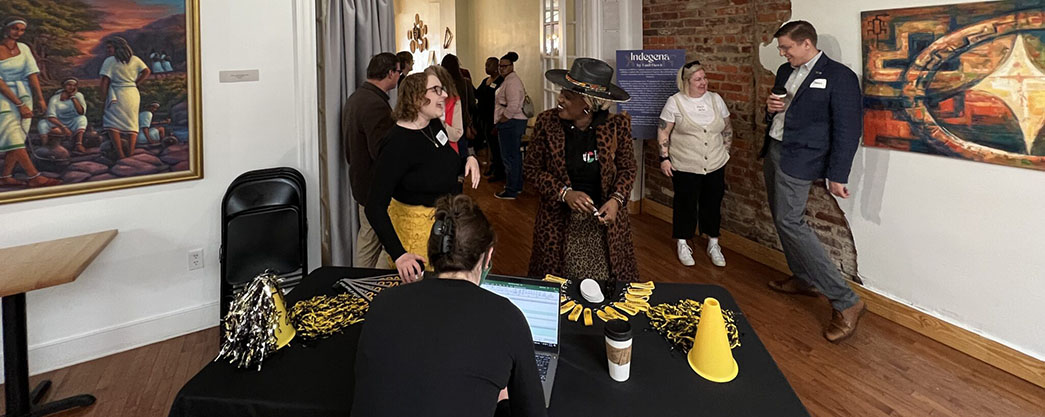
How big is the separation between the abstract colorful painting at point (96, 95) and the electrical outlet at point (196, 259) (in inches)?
16.4

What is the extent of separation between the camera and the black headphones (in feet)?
4.58

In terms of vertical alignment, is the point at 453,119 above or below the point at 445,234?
above

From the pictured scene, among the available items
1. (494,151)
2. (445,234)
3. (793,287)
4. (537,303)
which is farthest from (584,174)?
(494,151)

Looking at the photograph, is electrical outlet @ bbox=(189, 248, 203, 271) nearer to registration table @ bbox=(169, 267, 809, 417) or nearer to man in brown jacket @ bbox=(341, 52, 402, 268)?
man in brown jacket @ bbox=(341, 52, 402, 268)

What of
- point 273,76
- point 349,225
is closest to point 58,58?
point 273,76

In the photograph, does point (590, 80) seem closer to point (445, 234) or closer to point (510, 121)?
point (445, 234)

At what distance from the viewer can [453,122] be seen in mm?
3529

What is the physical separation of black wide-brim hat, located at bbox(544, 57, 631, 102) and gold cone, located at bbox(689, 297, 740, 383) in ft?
4.77

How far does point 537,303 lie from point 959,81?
2709mm

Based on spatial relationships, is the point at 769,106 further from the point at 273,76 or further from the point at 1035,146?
the point at 273,76

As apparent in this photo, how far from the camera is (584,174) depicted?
2.95 m

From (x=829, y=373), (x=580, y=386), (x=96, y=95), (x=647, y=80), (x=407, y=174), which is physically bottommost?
(x=829, y=373)

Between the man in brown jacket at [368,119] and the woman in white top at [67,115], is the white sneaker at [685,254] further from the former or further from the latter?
the woman in white top at [67,115]

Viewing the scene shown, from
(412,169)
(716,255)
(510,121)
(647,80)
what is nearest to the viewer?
(412,169)
